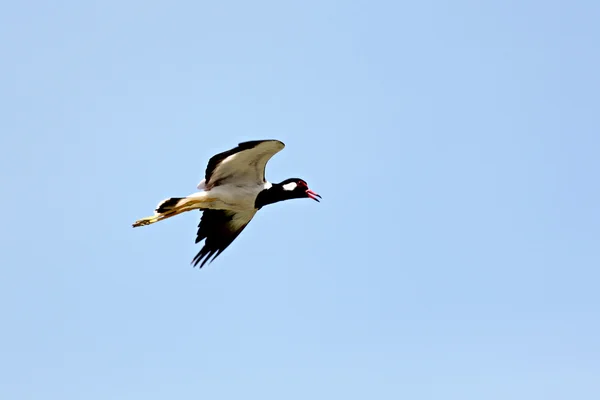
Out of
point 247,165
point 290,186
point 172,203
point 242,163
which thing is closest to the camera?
point 242,163

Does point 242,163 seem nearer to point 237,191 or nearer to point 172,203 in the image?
point 237,191

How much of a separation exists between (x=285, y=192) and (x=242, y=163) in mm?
1661

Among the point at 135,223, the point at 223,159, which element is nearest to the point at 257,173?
the point at 223,159

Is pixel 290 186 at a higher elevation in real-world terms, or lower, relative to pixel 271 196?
higher

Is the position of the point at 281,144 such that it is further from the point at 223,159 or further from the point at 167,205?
the point at 167,205

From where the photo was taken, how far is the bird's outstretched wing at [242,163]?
23.8 meters

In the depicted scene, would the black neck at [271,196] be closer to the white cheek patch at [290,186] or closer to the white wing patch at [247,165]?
the white cheek patch at [290,186]

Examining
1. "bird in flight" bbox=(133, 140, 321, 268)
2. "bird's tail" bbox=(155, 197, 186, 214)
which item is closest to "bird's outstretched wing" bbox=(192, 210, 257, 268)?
"bird in flight" bbox=(133, 140, 321, 268)

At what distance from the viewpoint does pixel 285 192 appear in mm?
25922

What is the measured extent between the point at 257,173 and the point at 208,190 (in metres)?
1.11

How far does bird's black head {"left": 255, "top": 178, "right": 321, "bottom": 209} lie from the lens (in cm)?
2562

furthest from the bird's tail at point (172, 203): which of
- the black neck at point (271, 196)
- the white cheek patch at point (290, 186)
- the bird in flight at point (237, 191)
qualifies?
the white cheek patch at point (290, 186)

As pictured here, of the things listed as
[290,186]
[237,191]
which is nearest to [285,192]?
[290,186]

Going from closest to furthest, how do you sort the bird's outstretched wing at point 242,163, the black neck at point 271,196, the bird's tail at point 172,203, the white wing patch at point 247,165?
the bird's outstretched wing at point 242,163 < the white wing patch at point 247,165 < the bird's tail at point 172,203 < the black neck at point 271,196
